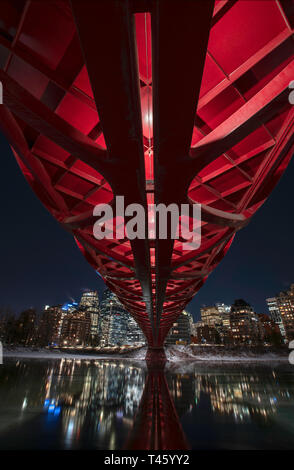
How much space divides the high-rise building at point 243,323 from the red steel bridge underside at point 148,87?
417 ft

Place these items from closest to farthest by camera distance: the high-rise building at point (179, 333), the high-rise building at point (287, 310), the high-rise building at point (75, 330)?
the high-rise building at point (287, 310) < the high-rise building at point (75, 330) < the high-rise building at point (179, 333)

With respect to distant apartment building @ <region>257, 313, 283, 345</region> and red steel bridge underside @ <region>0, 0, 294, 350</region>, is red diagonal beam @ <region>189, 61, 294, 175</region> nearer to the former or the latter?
red steel bridge underside @ <region>0, 0, 294, 350</region>

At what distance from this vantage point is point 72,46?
424 centimetres

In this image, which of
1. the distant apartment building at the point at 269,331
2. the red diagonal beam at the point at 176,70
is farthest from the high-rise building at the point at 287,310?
the red diagonal beam at the point at 176,70

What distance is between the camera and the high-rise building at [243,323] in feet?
371

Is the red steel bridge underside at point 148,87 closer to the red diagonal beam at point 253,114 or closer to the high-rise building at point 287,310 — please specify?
the red diagonal beam at point 253,114

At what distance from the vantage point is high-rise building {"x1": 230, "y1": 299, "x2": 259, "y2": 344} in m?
113

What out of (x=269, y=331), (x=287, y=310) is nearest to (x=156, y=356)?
(x=269, y=331)

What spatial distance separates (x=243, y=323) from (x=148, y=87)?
143 metres

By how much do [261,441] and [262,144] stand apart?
882cm

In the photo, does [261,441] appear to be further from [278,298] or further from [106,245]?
[278,298]

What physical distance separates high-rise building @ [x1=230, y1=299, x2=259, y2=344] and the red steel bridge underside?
126980 millimetres

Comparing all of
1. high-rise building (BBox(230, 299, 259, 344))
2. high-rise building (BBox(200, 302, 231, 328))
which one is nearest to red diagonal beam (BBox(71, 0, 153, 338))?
high-rise building (BBox(230, 299, 259, 344))
